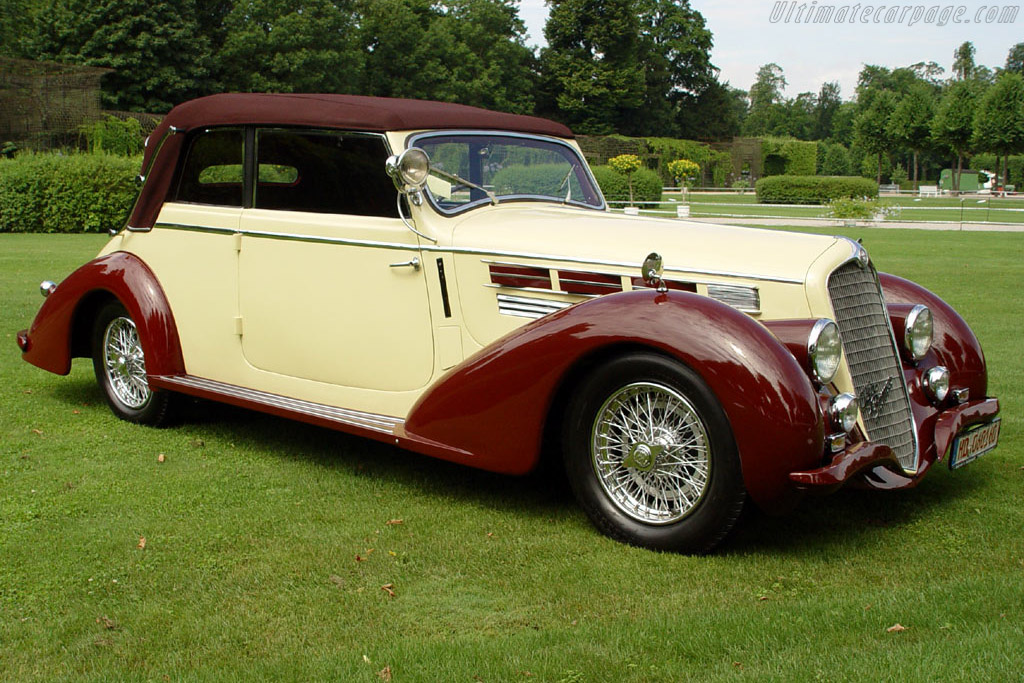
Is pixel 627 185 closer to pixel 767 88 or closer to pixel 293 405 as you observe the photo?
pixel 293 405

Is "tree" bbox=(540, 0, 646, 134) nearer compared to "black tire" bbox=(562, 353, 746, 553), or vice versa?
"black tire" bbox=(562, 353, 746, 553)

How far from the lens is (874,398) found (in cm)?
436

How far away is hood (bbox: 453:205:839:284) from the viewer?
429 cm

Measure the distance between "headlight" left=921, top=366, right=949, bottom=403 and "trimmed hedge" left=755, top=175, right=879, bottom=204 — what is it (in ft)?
123

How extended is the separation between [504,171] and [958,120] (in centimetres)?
6423

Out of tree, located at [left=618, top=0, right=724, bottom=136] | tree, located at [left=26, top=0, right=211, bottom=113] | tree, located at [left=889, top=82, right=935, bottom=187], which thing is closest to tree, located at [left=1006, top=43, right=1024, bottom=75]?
tree, located at [left=618, top=0, right=724, bottom=136]

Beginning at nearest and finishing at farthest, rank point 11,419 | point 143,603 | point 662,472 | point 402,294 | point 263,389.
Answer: point 143,603, point 662,472, point 402,294, point 263,389, point 11,419

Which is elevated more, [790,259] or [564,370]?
[790,259]

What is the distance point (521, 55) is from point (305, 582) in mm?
72912

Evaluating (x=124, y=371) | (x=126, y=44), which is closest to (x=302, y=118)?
(x=124, y=371)

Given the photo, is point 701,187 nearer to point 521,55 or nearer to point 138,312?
point 521,55

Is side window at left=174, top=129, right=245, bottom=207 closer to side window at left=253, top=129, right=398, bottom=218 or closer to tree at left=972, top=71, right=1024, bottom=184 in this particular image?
side window at left=253, top=129, right=398, bottom=218

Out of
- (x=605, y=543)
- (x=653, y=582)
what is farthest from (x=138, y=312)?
(x=653, y=582)

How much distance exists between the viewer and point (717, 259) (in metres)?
4.36
